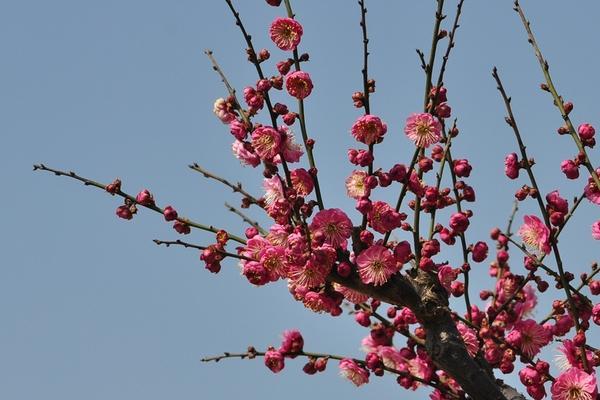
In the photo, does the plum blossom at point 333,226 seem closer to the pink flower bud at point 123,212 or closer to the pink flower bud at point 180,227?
the pink flower bud at point 180,227

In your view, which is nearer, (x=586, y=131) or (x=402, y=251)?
(x=586, y=131)

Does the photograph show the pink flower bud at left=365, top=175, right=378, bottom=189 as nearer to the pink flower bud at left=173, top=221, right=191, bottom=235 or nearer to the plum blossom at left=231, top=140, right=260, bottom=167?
the plum blossom at left=231, top=140, right=260, bottom=167

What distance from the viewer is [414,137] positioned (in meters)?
4.07

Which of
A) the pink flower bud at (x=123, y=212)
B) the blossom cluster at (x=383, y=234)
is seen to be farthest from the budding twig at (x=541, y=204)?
the pink flower bud at (x=123, y=212)

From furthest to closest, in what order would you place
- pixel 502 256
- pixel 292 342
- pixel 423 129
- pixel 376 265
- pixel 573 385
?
pixel 502 256 → pixel 292 342 → pixel 423 129 → pixel 376 265 → pixel 573 385

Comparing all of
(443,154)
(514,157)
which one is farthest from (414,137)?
(514,157)

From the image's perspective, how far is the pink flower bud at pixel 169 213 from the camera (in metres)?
4.14

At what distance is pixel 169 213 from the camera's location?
4.14 metres

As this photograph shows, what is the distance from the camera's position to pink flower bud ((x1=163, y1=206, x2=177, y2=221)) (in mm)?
4145

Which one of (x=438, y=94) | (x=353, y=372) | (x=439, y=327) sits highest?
(x=438, y=94)

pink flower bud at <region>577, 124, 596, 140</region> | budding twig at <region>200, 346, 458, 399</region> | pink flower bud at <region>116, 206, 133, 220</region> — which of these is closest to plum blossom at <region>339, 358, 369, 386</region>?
budding twig at <region>200, 346, 458, 399</region>

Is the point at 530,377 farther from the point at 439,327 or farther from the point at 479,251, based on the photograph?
the point at 479,251

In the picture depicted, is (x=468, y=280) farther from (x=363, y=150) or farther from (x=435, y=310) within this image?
(x=363, y=150)

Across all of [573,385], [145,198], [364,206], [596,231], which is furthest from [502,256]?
[145,198]
